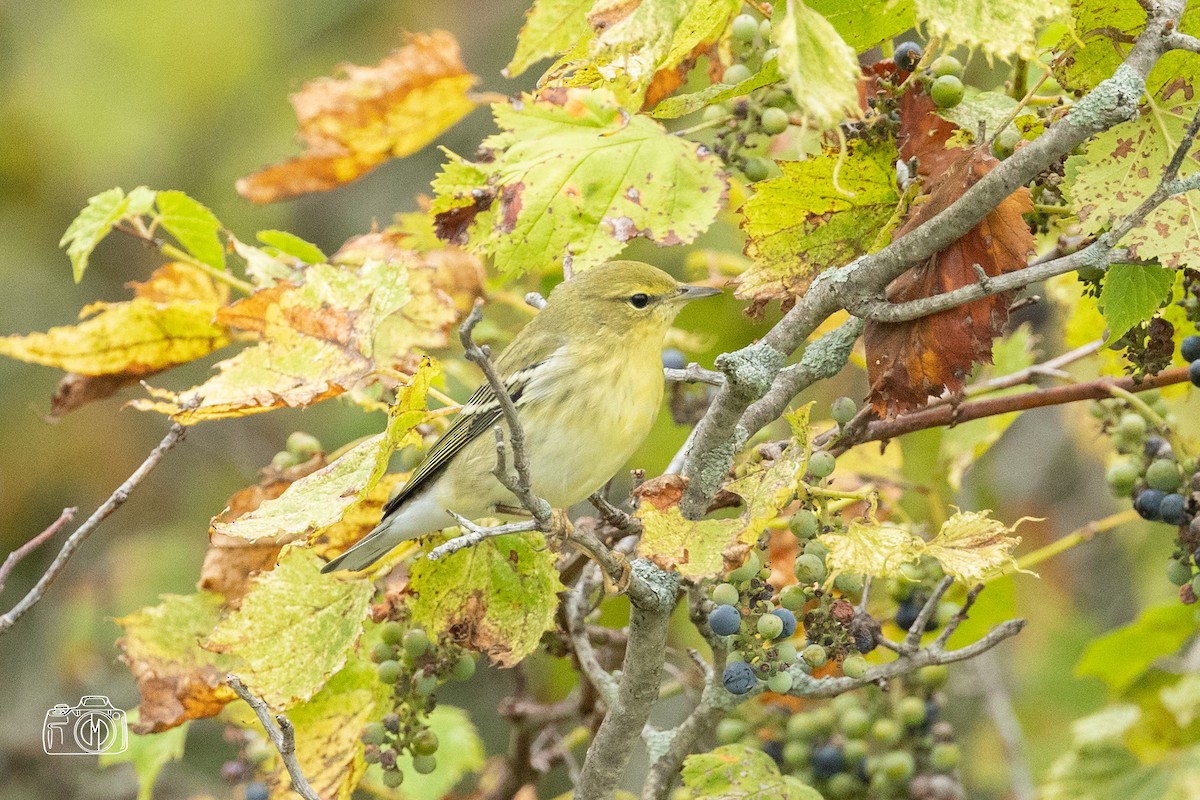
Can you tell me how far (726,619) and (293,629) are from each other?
30.1 inches

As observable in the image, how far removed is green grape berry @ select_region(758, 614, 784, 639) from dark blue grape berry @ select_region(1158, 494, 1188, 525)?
2.68 feet

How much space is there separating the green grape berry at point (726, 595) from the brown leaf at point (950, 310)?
1.19ft

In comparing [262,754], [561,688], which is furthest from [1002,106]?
[561,688]

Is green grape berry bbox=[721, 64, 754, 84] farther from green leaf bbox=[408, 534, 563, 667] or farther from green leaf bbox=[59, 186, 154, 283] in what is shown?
green leaf bbox=[59, 186, 154, 283]

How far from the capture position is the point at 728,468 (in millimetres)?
1902

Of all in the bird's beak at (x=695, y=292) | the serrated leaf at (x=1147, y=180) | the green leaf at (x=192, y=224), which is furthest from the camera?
the bird's beak at (x=695, y=292)

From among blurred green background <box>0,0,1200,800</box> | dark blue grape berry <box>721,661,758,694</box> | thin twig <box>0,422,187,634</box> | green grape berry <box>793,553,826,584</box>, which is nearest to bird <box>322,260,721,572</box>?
thin twig <box>0,422,187,634</box>

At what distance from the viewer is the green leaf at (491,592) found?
7.22 ft

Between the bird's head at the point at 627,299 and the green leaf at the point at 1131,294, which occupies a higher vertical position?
the green leaf at the point at 1131,294

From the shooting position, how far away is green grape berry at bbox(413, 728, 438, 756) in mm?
2445

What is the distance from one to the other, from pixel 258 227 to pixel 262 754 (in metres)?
3.69

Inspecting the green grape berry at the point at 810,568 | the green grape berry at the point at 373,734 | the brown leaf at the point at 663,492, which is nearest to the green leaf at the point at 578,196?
the brown leaf at the point at 663,492

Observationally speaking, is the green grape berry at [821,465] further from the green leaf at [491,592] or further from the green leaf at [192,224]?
the green leaf at [192,224]

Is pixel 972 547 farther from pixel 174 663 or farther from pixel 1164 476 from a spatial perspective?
pixel 174 663
